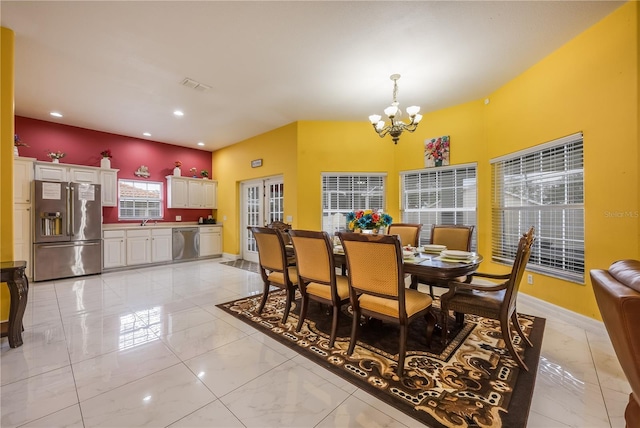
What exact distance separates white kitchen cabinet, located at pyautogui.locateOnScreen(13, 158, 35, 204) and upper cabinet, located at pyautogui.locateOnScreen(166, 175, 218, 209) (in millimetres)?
2325

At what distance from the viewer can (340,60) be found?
301 cm

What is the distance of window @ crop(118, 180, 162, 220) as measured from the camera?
5.84 meters

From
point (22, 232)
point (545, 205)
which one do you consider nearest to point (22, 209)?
point (22, 232)

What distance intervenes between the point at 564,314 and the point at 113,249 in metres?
7.35

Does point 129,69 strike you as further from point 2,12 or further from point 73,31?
point 2,12

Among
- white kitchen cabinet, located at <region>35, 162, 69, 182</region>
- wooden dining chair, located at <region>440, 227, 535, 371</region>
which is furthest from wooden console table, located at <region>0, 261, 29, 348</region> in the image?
wooden dining chair, located at <region>440, 227, 535, 371</region>

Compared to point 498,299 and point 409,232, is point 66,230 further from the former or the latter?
point 498,299

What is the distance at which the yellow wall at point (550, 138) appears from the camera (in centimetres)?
239

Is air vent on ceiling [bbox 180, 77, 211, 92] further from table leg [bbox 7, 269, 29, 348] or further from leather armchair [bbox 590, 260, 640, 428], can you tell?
leather armchair [bbox 590, 260, 640, 428]

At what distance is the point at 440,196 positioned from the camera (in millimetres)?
4605

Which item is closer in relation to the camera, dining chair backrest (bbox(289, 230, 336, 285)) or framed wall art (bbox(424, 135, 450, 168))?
dining chair backrest (bbox(289, 230, 336, 285))

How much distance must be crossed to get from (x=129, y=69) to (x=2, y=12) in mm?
1013

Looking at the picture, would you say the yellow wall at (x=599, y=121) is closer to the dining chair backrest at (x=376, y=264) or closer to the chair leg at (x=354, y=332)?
the dining chair backrest at (x=376, y=264)

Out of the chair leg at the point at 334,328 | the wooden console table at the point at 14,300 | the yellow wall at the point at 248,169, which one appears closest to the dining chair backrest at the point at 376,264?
the chair leg at the point at 334,328
